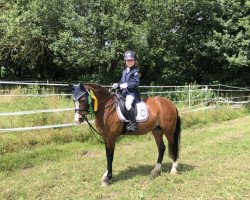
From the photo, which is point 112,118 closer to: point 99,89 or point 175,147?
point 99,89

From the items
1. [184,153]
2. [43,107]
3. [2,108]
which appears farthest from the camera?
[2,108]

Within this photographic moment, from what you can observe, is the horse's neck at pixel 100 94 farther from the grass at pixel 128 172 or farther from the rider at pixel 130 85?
the grass at pixel 128 172

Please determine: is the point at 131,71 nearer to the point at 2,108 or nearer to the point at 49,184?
the point at 49,184

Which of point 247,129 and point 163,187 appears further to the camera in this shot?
point 247,129

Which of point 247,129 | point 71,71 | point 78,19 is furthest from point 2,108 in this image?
point 71,71

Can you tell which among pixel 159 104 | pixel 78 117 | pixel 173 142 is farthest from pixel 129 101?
pixel 173 142

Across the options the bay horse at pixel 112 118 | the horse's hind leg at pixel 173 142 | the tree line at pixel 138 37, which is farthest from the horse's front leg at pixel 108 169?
the tree line at pixel 138 37

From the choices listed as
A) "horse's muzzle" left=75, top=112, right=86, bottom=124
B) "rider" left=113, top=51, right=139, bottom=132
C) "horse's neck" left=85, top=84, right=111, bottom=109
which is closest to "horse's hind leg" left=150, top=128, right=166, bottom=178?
"rider" left=113, top=51, right=139, bottom=132

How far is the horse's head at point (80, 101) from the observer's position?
6086mm

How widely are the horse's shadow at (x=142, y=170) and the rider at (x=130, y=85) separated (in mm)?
919

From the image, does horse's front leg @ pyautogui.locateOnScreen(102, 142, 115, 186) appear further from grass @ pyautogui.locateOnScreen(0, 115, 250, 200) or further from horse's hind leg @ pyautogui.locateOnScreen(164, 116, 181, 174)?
horse's hind leg @ pyautogui.locateOnScreen(164, 116, 181, 174)

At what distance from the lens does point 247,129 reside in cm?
1257

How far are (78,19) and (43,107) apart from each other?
24.8 feet

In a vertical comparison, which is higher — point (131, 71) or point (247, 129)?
point (131, 71)
